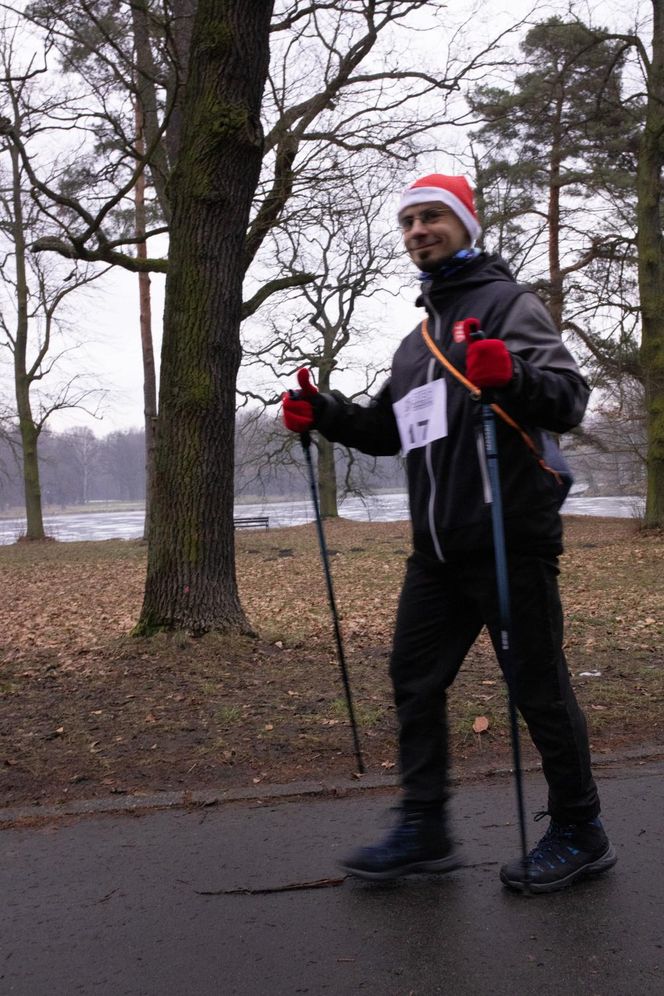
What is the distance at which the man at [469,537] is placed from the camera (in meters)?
2.82

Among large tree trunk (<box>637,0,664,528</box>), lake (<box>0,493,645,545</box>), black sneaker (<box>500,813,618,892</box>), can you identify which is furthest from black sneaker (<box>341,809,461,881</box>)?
lake (<box>0,493,645,545</box>)

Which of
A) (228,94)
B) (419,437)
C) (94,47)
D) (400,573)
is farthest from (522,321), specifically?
(400,573)

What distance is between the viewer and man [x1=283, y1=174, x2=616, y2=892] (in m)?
2.82

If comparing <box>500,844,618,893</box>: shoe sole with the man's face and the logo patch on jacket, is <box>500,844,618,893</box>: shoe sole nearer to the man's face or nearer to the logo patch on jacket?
the logo patch on jacket

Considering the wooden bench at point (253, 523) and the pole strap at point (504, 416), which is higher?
the pole strap at point (504, 416)

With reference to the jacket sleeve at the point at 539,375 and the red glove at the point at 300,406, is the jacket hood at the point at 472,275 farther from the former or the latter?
the red glove at the point at 300,406

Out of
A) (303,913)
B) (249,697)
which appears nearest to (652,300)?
(249,697)

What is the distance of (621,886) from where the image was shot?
2879 mm

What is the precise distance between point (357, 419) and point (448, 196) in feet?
2.72

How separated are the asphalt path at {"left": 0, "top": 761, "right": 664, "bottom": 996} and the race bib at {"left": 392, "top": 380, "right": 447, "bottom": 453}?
1.45 m

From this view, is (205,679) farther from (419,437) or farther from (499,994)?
(499,994)

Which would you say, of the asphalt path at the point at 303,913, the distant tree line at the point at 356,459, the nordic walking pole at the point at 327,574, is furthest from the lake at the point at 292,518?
the asphalt path at the point at 303,913

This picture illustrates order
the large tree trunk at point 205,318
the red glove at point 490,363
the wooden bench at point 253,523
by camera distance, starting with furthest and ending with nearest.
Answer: the wooden bench at point 253,523 < the large tree trunk at point 205,318 < the red glove at point 490,363

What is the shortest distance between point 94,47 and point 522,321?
24.4 ft
